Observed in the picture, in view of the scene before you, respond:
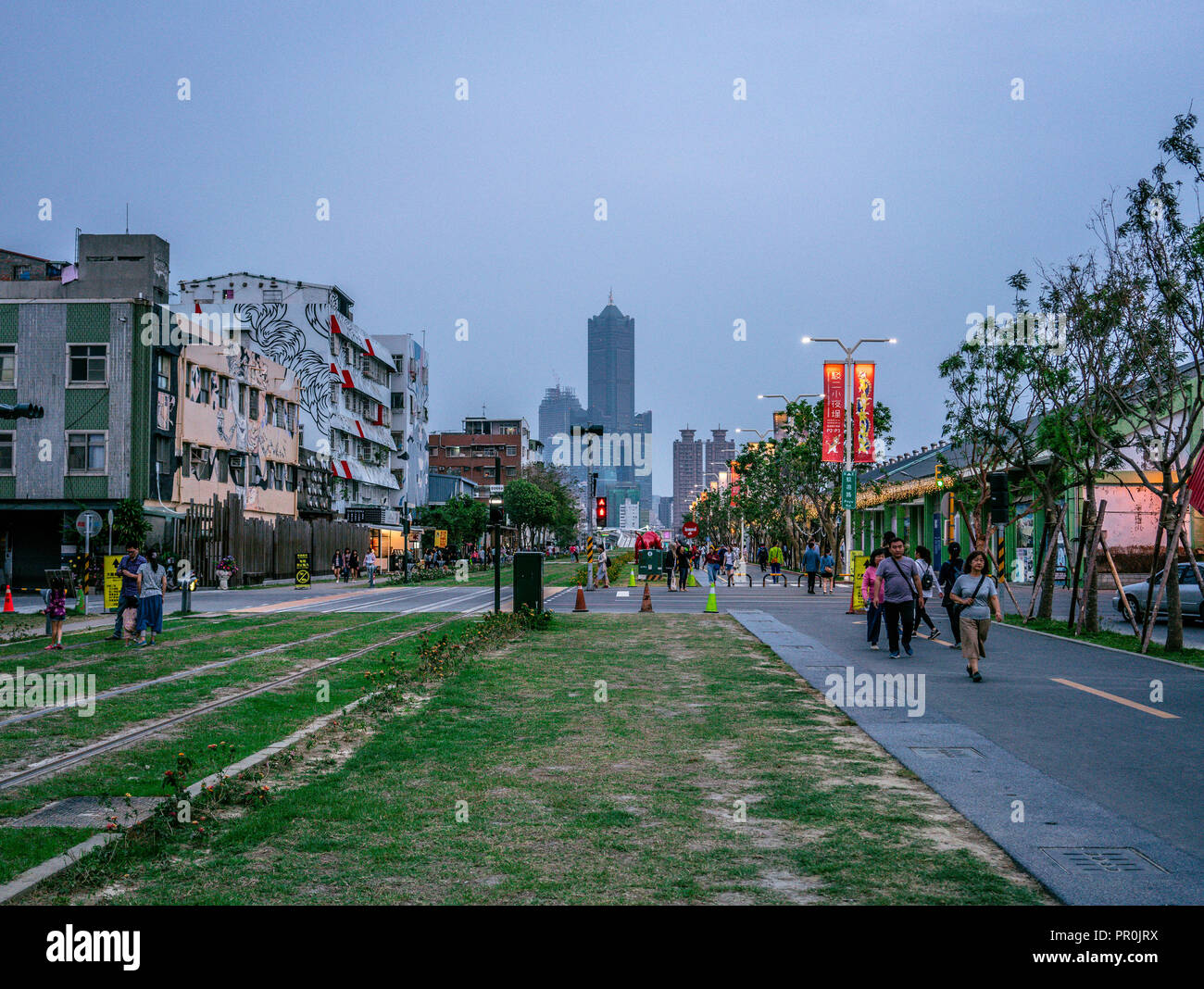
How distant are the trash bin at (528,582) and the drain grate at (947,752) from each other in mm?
14607

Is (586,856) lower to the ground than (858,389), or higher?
lower

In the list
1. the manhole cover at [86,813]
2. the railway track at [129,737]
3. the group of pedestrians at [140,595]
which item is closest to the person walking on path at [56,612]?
the group of pedestrians at [140,595]

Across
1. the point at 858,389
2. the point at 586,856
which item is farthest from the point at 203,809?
the point at 858,389

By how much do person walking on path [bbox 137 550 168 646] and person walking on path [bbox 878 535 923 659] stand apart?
39.8 feet

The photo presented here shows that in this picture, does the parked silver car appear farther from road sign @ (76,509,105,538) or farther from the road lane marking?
road sign @ (76,509,105,538)

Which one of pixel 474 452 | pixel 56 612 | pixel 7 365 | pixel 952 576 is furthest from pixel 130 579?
pixel 474 452

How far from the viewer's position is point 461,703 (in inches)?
459

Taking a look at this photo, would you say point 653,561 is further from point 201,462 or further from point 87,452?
point 87,452

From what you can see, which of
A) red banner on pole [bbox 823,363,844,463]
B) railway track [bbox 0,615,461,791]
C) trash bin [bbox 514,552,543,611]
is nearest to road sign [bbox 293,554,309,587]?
red banner on pole [bbox 823,363,844,463]

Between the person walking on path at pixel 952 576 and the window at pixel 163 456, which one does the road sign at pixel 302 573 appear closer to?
the window at pixel 163 456

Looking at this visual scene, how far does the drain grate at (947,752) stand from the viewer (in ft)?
28.8

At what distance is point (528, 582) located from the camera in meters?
23.4
